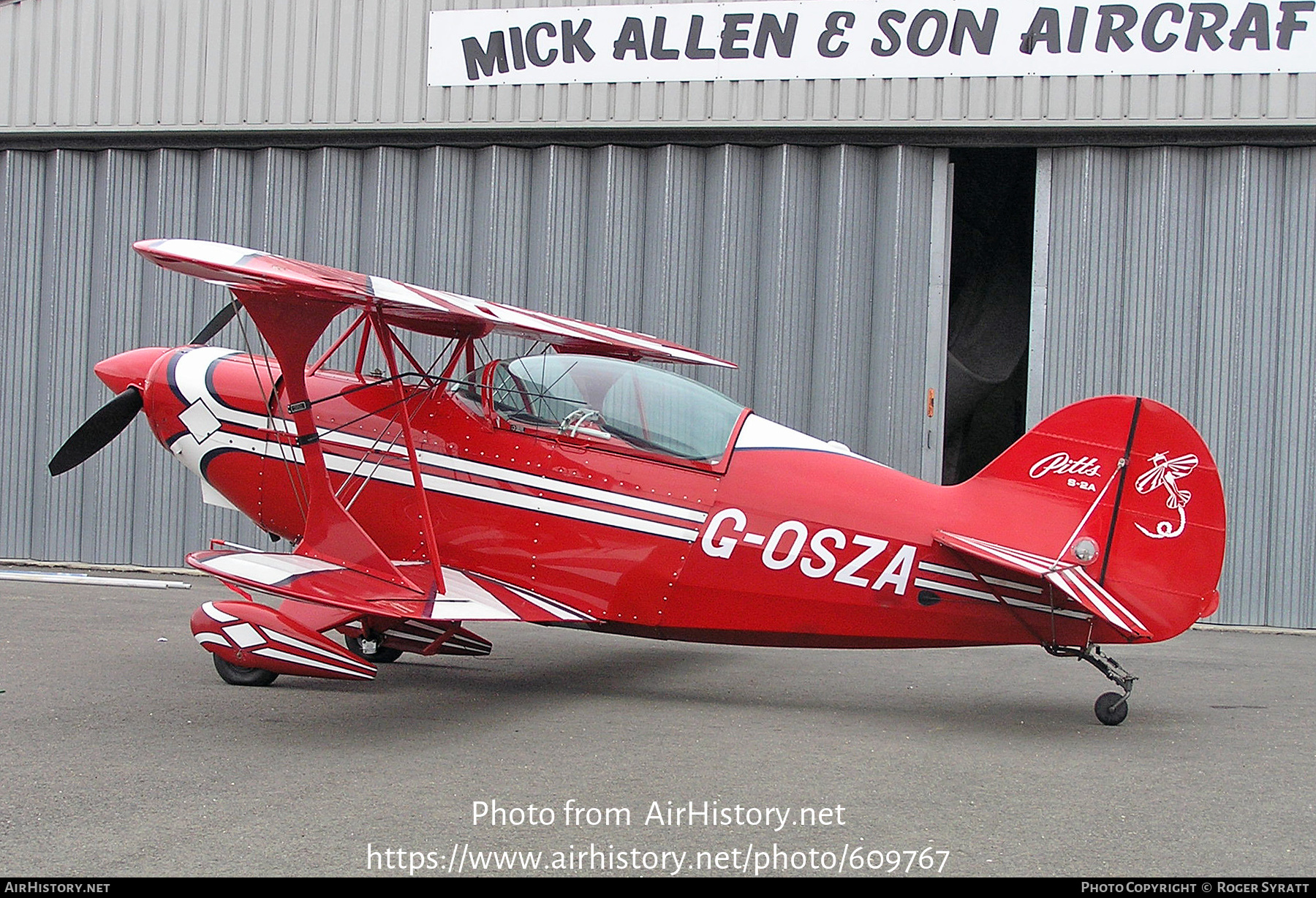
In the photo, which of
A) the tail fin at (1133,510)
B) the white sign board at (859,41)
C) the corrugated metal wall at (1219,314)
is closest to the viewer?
the tail fin at (1133,510)

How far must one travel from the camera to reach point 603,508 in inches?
261

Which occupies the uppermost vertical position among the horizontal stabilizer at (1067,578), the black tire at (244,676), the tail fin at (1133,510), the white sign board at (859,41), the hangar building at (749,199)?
the white sign board at (859,41)

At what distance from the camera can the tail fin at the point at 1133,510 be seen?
5906mm

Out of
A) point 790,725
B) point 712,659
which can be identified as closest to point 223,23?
point 712,659

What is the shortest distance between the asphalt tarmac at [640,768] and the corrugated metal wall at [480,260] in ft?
12.7

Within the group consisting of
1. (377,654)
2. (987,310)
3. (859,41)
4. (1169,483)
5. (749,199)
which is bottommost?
(377,654)

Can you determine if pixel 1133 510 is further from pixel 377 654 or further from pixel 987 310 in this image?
pixel 987 310

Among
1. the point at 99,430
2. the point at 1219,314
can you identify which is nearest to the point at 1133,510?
the point at 1219,314

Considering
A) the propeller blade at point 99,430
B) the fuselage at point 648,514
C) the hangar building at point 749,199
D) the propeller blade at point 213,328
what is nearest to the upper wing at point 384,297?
the fuselage at point 648,514

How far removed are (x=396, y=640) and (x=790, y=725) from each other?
2.59m

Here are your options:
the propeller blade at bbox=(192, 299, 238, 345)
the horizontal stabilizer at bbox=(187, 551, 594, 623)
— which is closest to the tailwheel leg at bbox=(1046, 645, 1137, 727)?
the horizontal stabilizer at bbox=(187, 551, 594, 623)

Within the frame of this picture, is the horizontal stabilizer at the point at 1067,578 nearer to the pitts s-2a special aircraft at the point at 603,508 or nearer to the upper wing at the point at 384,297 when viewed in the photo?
the pitts s-2a special aircraft at the point at 603,508

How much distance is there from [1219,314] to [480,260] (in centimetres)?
717

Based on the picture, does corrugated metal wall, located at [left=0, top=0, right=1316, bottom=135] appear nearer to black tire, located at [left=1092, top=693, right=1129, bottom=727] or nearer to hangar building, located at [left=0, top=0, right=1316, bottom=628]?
hangar building, located at [left=0, top=0, right=1316, bottom=628]
